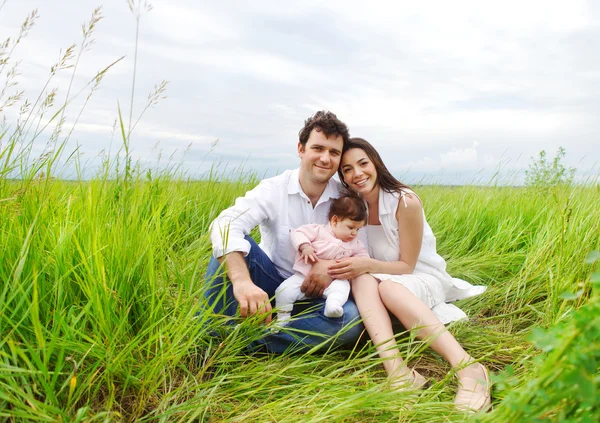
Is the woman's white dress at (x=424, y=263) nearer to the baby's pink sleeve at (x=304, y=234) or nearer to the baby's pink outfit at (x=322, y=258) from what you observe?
the baby's pink outfit at (x=322, y=258)

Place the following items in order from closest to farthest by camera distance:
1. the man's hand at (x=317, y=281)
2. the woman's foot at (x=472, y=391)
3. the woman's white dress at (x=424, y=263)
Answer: the woman's foot at (x=472, y=391) → the man's hand at (x=317, y=281) → the woman's white dress at (x=424, y=263)

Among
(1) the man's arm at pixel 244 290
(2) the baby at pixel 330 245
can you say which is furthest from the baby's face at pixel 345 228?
(1) the man's arm at pixel 244 290

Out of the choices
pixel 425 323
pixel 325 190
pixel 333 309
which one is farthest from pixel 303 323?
pixel 325 190

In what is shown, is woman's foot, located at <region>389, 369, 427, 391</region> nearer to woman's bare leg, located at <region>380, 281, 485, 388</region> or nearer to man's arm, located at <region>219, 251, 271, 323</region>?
woman's bare leg, located at <region>380, 281, 485, 388</region>

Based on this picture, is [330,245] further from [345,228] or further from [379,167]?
[379,167]

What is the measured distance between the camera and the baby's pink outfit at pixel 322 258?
2.54 m

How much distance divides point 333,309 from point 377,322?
236 millimetres

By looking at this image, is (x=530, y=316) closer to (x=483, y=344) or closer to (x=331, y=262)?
(x=483, y=344)

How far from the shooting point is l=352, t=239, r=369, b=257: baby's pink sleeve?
9.47ft

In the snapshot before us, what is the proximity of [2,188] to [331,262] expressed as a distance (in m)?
1.66

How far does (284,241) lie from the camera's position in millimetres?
2982

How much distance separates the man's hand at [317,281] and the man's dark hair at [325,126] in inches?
30.7

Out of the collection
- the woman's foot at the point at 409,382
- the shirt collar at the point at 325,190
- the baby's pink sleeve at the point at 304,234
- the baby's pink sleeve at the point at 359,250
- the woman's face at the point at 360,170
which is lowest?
the woman's foot at the point at 409,382

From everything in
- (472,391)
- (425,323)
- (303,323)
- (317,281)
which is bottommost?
(472,391)
